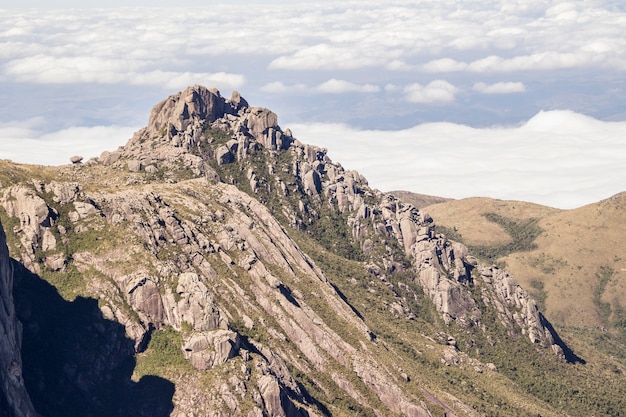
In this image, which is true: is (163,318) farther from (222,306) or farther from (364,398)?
(364,398)

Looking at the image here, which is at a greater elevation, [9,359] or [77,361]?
[9,359]

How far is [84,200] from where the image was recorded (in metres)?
191

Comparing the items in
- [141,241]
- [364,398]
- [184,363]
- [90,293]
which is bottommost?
[364,398]

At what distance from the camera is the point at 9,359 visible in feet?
405

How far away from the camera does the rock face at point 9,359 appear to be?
117m

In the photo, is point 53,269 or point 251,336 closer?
point 53,269

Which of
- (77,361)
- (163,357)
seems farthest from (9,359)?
(163,357)

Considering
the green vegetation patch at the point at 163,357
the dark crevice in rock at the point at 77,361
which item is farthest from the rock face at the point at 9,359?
the green vegetation patch at the point at 163,357

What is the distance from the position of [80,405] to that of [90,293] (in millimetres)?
26423

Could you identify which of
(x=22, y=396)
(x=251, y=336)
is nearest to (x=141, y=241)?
(x=251, y=336)

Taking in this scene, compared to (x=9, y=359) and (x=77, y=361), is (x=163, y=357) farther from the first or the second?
(x=9, y=359)

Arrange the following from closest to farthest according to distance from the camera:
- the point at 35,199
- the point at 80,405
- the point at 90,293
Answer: the point at 80,405
the point at 90,293
the point at 35,199

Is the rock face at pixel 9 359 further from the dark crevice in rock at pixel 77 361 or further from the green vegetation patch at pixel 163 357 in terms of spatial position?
the green vegetation patch at pixel 163 357

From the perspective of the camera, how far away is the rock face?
383 feet
